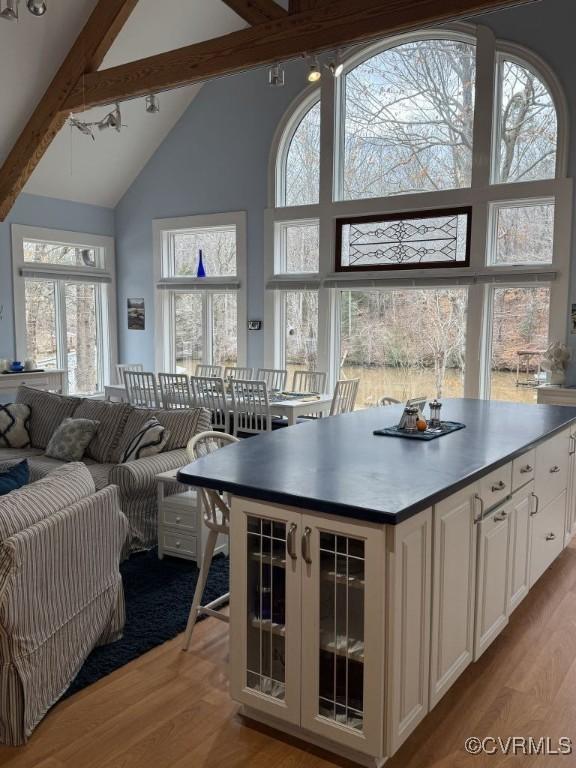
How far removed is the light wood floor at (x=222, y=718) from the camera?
7.52ft

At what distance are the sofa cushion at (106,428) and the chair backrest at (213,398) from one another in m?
1.49

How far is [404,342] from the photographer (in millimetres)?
7188

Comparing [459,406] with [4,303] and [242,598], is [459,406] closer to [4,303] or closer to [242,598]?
[242,598]

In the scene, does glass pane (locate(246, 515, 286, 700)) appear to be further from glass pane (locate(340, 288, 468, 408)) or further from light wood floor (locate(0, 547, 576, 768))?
glass pane (locate(340, 288, 468, 408))

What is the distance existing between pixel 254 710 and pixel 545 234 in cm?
516

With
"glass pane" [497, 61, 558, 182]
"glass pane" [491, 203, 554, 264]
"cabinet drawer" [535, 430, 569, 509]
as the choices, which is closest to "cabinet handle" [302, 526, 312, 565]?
"cabinet drawer" [535, 430, 569, 509]

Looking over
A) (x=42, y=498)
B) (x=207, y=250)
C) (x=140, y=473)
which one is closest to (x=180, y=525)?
(x=140, y=473)

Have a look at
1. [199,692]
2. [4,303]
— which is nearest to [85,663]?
[199,692]

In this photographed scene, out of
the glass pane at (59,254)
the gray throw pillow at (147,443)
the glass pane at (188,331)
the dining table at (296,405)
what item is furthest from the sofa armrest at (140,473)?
the glass pane at (59,254)

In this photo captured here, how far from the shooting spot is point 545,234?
6.17 meters

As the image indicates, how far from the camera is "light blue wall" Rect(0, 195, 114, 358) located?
7785 millimetres

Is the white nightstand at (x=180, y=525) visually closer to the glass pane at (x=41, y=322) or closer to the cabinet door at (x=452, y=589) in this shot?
the cabinet door at (x=452, y=589)

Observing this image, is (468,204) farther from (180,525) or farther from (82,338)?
(82,338)

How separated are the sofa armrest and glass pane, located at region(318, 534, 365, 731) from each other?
195 cm
